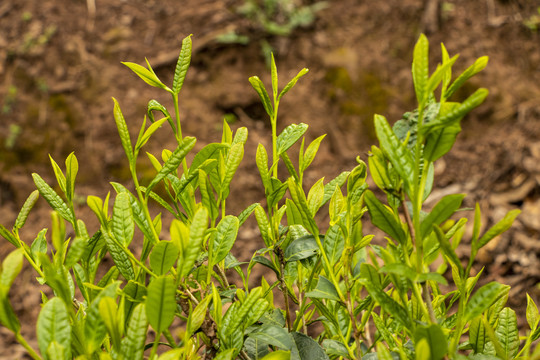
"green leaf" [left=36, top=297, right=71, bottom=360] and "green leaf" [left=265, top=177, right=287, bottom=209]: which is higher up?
"green leaf" [left=265, top=177, right=287, bottom=209]

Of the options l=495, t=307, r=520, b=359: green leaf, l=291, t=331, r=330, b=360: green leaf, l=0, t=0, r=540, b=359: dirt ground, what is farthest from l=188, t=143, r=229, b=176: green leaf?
l=0, t=0, r=540, b=359: dirt ground

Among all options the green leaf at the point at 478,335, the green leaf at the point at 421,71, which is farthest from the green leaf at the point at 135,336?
the green leaf at the point at 478,335

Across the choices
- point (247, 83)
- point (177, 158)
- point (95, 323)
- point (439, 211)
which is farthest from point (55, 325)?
point (247, 83)

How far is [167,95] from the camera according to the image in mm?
3914

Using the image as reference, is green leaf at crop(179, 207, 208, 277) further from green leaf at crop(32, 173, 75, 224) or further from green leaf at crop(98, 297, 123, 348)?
green leaf at crop(32, 173, 75, 224)

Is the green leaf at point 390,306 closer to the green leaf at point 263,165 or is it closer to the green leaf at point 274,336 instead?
the green leaf at point 274,336

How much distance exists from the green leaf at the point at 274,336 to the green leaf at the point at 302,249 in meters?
0.12

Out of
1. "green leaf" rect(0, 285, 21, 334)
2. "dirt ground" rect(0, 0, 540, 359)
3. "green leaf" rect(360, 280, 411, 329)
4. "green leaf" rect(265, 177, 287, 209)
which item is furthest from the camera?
"dirt ground" rect(0, 0, 540, 359)

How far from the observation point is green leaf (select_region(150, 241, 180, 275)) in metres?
0.63

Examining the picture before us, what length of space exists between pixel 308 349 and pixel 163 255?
31cm

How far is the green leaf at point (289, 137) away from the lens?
0.87 m

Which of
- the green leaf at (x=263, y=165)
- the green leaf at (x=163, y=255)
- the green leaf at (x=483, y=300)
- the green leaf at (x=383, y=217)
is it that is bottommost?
the green leaf at (x=483, y=300)

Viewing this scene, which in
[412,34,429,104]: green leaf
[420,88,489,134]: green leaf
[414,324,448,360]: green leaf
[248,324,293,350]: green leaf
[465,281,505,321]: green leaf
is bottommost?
[248,324,293,350]: green leaf

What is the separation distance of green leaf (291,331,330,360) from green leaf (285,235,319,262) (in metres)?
0.14
